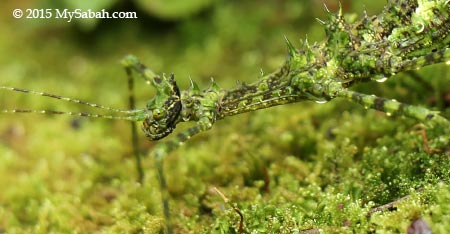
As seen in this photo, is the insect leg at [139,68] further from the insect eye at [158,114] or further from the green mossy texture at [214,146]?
the green mossy texture at [214,146]

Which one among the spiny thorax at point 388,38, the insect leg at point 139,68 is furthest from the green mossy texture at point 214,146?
the insect leg at point 139,68

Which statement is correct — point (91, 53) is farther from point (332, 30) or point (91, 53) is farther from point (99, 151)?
point (332, 30)

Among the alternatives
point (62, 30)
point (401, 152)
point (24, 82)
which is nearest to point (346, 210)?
point (401, 152)

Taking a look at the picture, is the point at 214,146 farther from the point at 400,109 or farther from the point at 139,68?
the point at 400,109

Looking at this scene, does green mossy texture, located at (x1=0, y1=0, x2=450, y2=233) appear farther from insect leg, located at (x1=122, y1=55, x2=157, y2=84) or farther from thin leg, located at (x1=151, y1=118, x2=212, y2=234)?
insect leg, located at (x1=122, y1=55, x2=157, y2=84)

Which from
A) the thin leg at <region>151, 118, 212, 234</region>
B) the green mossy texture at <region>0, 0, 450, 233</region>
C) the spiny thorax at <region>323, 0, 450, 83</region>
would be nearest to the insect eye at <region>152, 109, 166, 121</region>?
the thin leg at <region>151, 118, 212, 234</region>

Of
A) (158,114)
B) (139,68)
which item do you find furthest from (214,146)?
(158,114)
